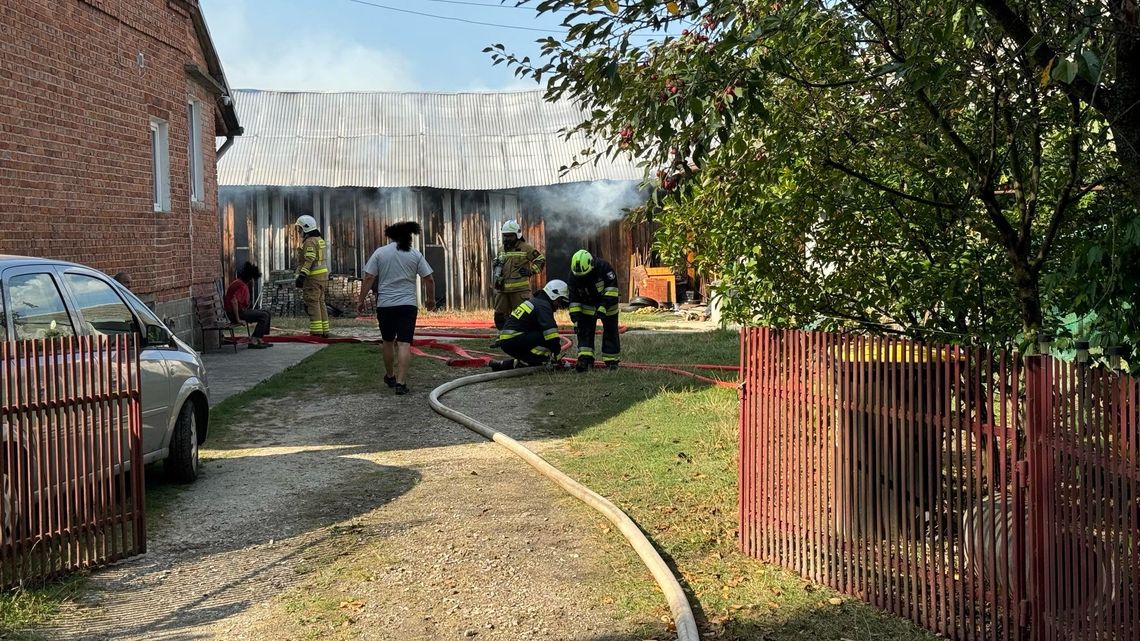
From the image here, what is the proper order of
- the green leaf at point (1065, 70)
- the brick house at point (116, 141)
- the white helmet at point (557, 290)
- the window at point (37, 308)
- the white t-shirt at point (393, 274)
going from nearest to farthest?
the green leaf at point (1065, 70) → the window at point (37, 308) → the brick house at point (116, 141) → the white t-shirt at point (393, 274) → the white helmet at point (557, 290)

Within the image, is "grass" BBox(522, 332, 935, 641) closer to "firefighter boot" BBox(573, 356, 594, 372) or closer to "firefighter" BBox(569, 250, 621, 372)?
"firefighter boot" BBox(573, 356, 594, 372)

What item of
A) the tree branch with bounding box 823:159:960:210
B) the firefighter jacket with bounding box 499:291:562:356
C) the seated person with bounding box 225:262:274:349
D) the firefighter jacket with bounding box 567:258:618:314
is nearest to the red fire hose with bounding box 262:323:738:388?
the seated person with bounding box 225:262:274:349

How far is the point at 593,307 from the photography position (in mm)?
12367

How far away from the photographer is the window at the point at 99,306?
243 inches

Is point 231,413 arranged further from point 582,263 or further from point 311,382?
point 582,263

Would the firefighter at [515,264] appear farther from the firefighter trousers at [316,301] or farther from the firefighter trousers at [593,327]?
the firefighter trousers at [316,301]

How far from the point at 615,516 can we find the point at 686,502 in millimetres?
720

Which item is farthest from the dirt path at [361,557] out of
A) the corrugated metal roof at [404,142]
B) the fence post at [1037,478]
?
the corrugated metal roof at [404,142]

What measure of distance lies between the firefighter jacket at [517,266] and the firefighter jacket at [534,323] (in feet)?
6.62

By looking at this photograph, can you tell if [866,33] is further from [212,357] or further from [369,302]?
[369,302]

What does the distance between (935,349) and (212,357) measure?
11.7 metres

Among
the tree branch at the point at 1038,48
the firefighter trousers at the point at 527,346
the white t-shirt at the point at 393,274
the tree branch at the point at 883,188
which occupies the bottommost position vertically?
the firefighter trousers at the point at 527,346

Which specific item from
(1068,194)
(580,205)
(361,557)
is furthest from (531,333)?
(580,205)

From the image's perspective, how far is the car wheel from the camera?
6.89 meters
